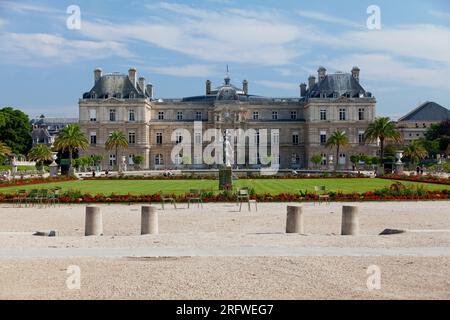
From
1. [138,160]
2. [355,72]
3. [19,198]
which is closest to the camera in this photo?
[19,198]

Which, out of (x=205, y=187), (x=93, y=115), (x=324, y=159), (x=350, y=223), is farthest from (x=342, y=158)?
(x=350, y=223)

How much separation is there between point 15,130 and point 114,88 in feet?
52.2

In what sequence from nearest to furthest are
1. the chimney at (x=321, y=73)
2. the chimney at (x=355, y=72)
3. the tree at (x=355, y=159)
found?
the tree at (x=355, y=159), the chimney at (x=355, y=72), the chimney at (x=321, y=73)

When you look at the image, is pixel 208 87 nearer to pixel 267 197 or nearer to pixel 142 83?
pixel 142 83

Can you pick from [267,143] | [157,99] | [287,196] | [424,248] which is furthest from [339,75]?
[424,248]

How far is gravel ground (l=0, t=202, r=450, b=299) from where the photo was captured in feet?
32.3

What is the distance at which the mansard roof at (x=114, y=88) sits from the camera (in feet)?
296

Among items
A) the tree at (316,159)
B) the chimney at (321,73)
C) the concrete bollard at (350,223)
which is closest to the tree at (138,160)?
the tree at (316,159)

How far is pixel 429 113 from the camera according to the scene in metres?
122

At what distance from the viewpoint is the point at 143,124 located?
90188mm

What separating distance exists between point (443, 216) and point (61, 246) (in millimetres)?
13150

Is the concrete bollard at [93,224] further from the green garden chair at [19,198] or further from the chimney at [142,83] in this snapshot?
the chimney at [142,83]
